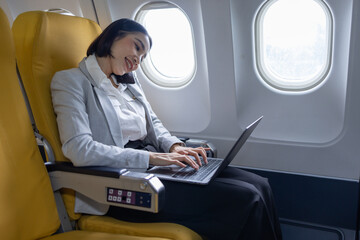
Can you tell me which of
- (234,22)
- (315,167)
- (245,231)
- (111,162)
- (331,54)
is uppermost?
(234,22)

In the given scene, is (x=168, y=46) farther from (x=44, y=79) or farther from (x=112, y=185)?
(x=112, y=185)

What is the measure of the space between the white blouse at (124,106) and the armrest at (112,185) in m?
0.40

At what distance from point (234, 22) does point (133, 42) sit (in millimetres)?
671

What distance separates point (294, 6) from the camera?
2096 millimetres

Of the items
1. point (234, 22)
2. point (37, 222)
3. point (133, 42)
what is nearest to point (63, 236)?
point (37, 222)

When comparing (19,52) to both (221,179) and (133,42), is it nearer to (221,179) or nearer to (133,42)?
(133,42)

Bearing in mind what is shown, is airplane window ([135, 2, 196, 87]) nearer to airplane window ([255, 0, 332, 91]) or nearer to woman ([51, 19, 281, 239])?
airplane window ([255, 0, 332, 91])

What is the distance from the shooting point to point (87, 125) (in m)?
1.61

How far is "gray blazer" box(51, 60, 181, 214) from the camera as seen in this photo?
1.52 meters

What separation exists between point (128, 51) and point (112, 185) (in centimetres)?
74

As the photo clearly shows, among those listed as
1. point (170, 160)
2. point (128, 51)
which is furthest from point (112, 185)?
point (128, 51)

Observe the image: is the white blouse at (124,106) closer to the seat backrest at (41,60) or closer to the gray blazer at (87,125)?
the gray blazer at (87,125)

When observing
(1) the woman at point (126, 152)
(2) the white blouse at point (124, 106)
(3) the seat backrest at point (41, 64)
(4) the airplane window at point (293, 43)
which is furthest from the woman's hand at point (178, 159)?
(4) the airplane window at point (293, 43)

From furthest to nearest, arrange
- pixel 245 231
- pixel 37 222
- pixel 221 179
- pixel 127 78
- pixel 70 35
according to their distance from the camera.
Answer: pixel 127 78 < pixel 70 35 < pixel 221 179 < pixel 245 231 < pixel 37 222
